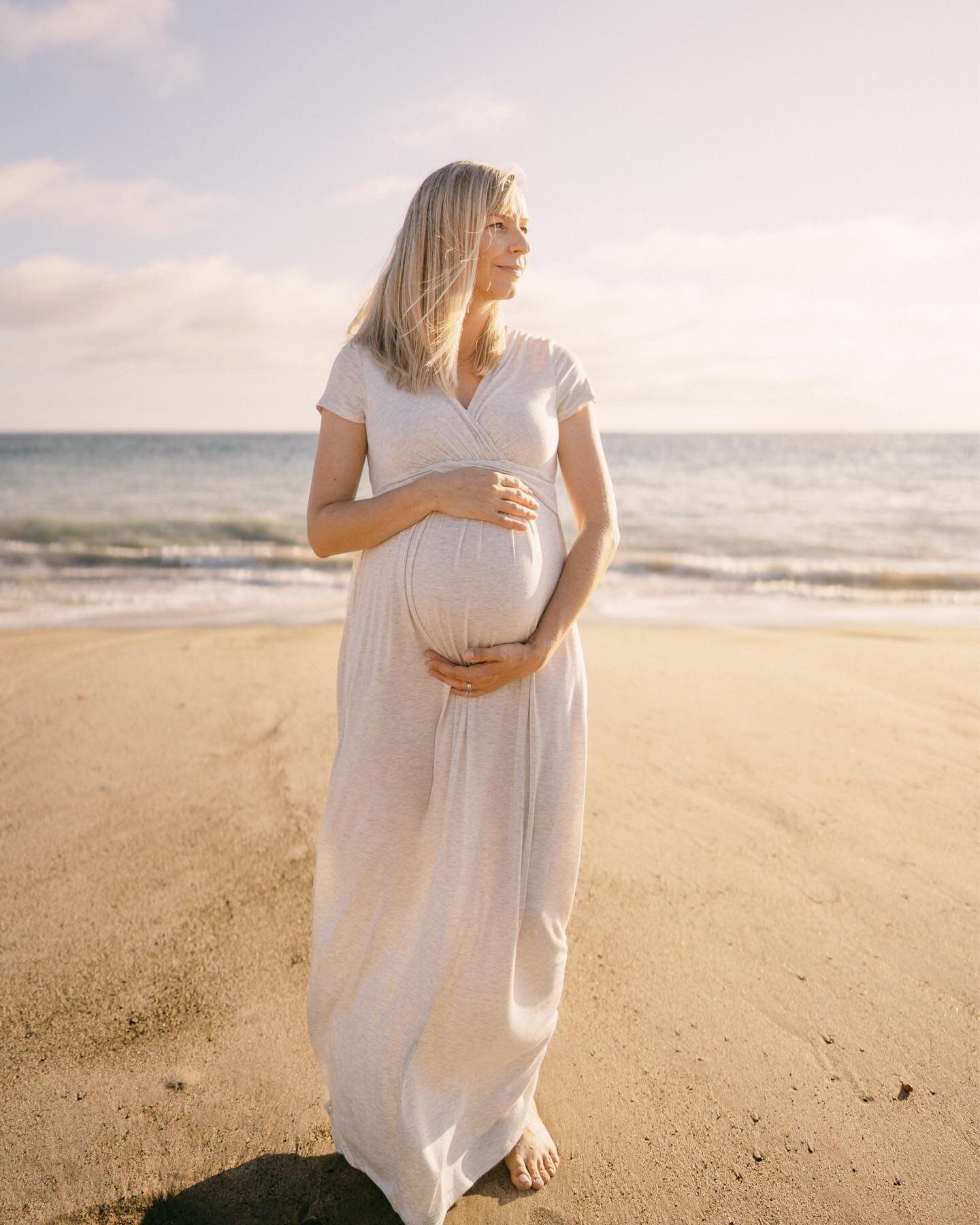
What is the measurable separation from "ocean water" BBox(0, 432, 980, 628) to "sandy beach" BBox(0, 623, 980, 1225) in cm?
389

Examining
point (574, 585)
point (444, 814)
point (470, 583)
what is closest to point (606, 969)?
point (444, 814)

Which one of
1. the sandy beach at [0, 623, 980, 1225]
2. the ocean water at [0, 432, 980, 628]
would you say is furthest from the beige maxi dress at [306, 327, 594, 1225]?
the ocean water at [0, 432, 980, 628]

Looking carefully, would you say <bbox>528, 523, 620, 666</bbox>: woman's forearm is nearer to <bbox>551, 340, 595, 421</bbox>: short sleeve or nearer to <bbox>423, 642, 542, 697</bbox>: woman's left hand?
<bbox>423, 642, 542, 697</bbox>: woman's left hand

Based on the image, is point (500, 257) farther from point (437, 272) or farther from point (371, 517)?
point (371, 517)

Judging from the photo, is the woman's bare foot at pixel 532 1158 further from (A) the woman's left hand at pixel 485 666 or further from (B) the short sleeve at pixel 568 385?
(B) the short sleeve at pixel 568 385

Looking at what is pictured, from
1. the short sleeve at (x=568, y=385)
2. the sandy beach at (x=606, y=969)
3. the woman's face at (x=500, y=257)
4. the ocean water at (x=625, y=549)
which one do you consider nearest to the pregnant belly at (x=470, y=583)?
the short sleeve at (x=568, y=385)

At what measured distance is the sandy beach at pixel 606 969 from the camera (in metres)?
2.11

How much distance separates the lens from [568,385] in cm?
210

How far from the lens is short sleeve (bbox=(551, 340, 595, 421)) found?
82.6 inches

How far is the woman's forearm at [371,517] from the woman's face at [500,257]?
0.50 meters

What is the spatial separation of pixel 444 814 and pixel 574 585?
60 cm

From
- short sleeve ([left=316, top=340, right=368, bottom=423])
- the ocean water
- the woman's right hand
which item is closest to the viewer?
the woman's right hand

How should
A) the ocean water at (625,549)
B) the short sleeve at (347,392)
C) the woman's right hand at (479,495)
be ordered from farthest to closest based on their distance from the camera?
the ocean water at (625,549) → the short sleeve at (347,392) → the woman's right hand at (479,495)

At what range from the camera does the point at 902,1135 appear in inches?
88.3
